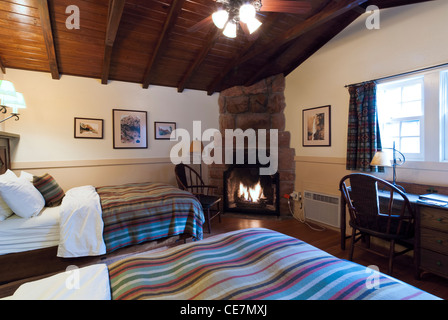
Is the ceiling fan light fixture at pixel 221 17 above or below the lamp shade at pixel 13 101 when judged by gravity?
above

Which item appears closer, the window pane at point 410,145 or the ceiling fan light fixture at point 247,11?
the ceiling fan light fixture at point 247,11

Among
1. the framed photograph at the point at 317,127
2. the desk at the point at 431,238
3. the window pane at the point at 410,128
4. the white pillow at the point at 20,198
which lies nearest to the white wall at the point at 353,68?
the framed photograph at the point at 317,127

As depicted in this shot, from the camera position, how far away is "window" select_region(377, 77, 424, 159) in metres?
2.50

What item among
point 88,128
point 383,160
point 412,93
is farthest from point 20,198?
point 412,93

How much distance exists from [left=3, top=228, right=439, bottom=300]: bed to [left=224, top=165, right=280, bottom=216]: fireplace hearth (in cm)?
286

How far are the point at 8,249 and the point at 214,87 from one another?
142 inches

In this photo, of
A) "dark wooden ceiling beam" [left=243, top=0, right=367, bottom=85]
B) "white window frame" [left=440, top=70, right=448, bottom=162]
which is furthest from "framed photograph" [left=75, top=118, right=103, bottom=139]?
"white window frame" [left=440, top=70, right=448, bottom=162]

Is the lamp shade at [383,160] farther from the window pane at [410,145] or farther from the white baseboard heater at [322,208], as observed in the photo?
the white baseboard heater at [322,208]

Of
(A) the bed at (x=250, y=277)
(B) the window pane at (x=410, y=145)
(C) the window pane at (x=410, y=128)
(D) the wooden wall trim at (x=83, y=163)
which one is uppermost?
(C) the window pane at (x=410, y=128)

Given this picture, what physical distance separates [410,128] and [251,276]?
280 cm

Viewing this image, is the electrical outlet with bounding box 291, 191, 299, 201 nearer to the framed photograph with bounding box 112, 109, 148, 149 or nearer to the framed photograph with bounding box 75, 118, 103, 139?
the framed photograph with bounding box 112, 109, 148, 149

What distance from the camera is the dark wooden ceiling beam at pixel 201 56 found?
9.87ft

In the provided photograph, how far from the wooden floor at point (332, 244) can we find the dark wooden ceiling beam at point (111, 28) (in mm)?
2798
